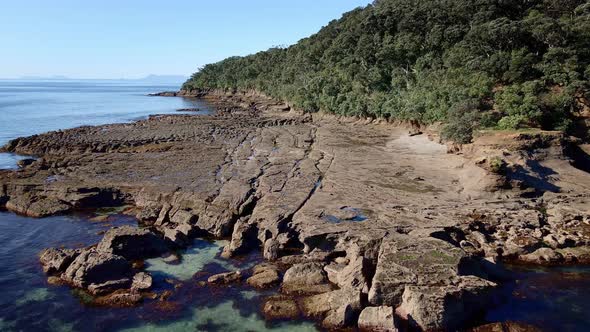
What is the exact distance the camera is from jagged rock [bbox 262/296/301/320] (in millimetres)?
17172

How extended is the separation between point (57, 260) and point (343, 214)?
1603 cm

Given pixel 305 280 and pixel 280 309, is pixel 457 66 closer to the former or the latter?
pixel 305 280

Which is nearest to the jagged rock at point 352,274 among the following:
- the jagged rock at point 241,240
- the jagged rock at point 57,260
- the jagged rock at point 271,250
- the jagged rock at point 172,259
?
the jagged rock at point 271,250

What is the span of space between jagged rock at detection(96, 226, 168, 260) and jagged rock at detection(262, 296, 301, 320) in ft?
27.4

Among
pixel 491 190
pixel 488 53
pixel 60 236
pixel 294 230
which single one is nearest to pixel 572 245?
pixel 491 190

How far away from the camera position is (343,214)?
1021 inches

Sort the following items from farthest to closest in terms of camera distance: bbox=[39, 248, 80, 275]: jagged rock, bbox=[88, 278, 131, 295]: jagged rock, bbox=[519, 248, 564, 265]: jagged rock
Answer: bbox=[519, 248, 564, 265]: jagged rock
bbox=[39, 248, 80, 275]: jagged rock
bbox=[88, 278, 131, 295]: jagged rock

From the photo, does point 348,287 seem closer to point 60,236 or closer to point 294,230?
point 294,230

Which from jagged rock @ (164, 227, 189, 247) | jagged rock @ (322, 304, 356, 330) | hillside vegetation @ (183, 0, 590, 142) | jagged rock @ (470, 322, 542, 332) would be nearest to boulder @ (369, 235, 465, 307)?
jagged rock @ (322, 304, 356, 330)

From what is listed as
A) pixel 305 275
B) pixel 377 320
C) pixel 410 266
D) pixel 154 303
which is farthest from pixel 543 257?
pixel 154 303

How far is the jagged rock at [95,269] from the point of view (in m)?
19.4

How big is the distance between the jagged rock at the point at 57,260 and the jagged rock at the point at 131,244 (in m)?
1.41

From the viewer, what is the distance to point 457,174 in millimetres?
33938

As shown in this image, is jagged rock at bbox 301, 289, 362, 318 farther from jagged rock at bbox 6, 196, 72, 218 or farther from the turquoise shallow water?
jagged rock at bbox 6, 196, 72, 218
